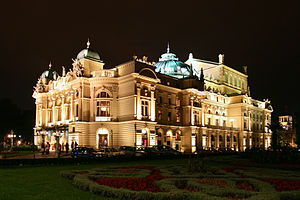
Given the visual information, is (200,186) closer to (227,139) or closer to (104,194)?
(104,194)

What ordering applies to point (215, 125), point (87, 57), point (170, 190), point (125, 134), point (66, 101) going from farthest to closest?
1. point (215, 125)
2. point (66, 101)
3. point (87, 57)
4. point (125, 134)
5. point (170, 190)

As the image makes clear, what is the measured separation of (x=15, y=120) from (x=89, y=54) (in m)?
44.0

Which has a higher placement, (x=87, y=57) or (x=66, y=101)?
(x=87, y=57)

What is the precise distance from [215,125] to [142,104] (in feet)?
100

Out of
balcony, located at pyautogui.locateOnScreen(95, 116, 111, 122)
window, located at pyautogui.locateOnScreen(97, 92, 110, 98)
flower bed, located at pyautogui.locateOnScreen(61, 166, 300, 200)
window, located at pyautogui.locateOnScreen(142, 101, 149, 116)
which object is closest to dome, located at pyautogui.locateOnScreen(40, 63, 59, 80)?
window, located at pyautogui.locateOnScreen(97, 92, 110, 98)

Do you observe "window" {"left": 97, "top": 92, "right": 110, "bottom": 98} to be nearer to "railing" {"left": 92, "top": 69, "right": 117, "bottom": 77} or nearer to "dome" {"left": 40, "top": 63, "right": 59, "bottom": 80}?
"railing" {"left": 92, "top": 69, "right": 117, "bottom": 77}

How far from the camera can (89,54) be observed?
5831cm

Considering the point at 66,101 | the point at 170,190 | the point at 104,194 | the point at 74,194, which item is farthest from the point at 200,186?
the point at 66,101

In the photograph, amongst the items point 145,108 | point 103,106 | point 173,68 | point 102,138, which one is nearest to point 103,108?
point 103,106

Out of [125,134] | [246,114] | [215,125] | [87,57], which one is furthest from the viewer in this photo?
[246,114]

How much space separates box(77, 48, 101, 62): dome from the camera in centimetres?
5798

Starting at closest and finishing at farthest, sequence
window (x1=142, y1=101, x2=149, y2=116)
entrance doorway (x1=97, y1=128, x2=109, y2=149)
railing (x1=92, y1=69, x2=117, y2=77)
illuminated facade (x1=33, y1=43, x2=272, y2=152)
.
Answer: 1. illuminated facade (x1=33, y1=43, x2=272, y2=152)
2. window (x1=142, y1=101, x2=149, y2=116)
3. entrance doorway (x1=97, y1=128, x2=109, y2=149)
4. railing (x1=92, y1=69, x2=117, y2=77)

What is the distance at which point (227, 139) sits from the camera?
270ft

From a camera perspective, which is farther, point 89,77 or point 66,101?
point 66,101
